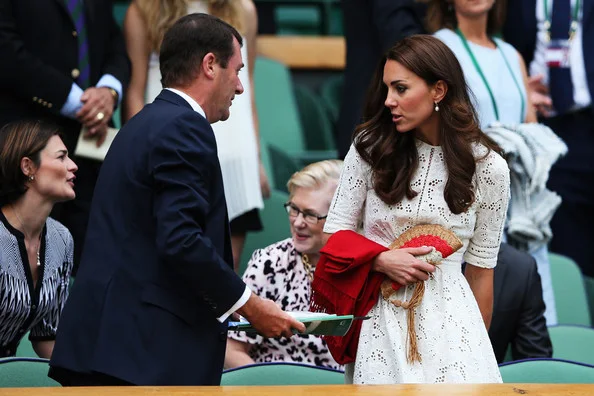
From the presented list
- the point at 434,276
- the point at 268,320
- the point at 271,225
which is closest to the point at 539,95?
the point at 271,225

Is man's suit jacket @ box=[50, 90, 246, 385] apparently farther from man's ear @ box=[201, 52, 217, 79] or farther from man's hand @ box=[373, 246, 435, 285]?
man's hand @ box=[373, 246, 435, 285]

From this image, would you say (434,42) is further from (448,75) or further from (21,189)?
(21,189)

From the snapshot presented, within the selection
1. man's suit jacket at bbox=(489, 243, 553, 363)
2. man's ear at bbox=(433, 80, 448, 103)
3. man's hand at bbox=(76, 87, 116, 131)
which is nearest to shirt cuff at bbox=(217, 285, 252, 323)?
man's ear at bbox=(433, 80, 448, 103)

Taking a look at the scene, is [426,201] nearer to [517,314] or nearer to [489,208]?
[489,208]

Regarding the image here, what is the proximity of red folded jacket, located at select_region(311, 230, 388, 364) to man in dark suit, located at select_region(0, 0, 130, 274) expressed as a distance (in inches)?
54.3

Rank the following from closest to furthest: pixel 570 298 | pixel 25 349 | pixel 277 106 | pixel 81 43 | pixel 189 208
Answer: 1. pixel 189 208
2. pixel 25 349
3. pixel 81 43
4. pixel 570 298
5. pixel 277 106

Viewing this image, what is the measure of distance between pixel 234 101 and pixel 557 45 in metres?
1.45

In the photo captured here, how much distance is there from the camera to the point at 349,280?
293 cm

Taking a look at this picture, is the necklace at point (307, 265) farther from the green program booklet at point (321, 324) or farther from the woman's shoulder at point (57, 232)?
the green program booklet at point (321, 324)

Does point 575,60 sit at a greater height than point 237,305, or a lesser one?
greater

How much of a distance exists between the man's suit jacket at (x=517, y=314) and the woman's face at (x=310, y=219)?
599 mm

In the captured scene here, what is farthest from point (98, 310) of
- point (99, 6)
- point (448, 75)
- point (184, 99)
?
point (99, 6)

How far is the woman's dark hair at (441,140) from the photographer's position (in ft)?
9.47

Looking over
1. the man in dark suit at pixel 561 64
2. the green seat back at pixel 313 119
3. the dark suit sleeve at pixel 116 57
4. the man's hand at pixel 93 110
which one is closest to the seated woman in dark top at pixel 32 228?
the man's hand at pixel 93 110
